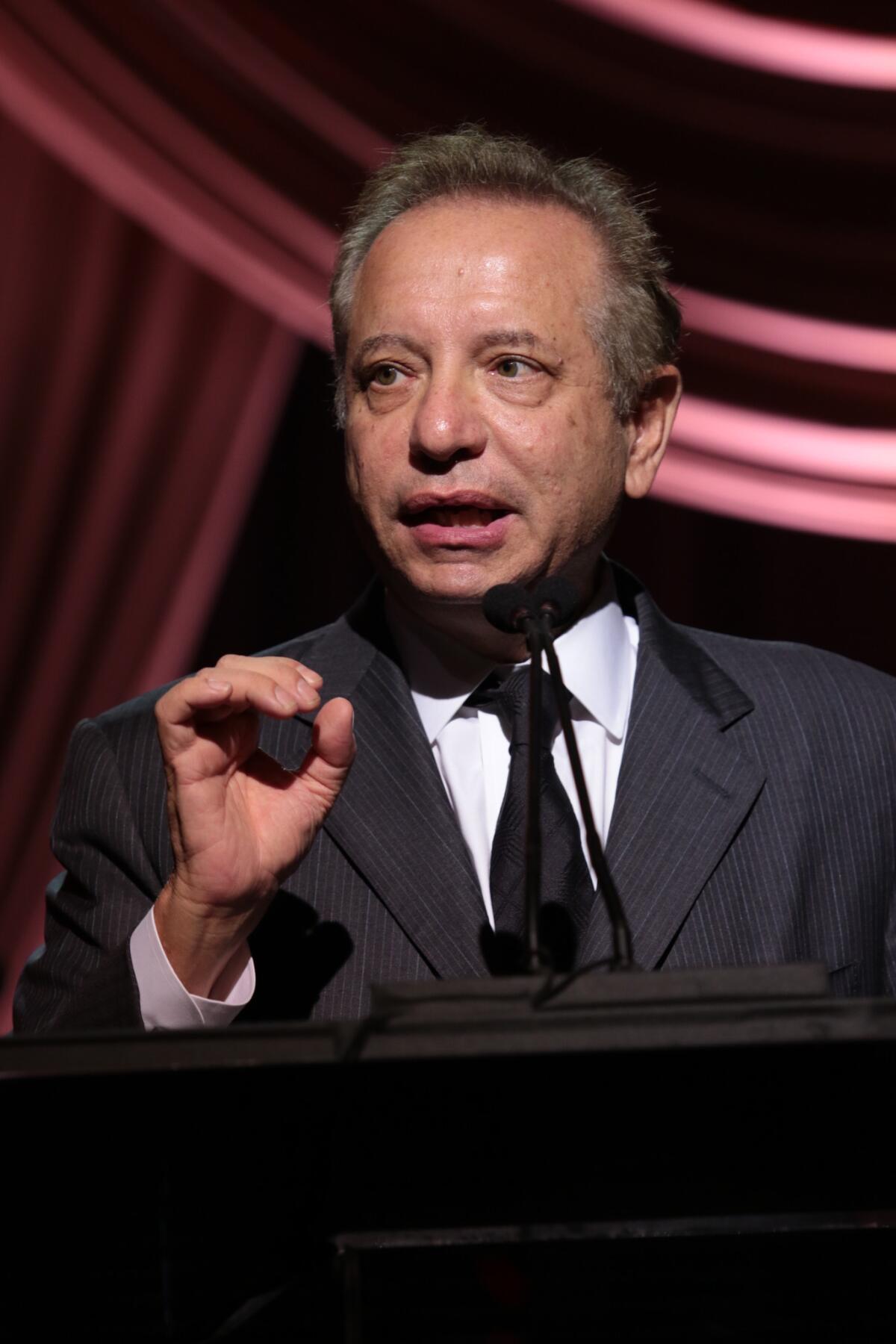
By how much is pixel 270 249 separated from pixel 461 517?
1257 mm

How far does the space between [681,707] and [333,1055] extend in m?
1.12

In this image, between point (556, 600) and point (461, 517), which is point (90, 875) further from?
point (556, 600)

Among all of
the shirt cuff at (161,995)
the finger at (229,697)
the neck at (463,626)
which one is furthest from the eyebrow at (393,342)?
the shirt cuff at (161,995)

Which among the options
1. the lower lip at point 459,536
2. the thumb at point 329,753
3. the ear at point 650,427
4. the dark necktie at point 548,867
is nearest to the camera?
the thumb at point 329,753

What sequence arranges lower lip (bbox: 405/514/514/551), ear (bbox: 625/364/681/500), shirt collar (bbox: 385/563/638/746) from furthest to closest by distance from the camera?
ear (bbox: 625/364/681/500) → shirt collar (bbox: 385/563/638/746) → lower lip (bbox: 405/514/514/551)

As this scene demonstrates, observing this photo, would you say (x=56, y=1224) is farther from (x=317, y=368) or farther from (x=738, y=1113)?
(x=317, y=368)

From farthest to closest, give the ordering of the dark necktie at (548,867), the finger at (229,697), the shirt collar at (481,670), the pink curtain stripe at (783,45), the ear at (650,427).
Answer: the pink curtain stripe at (783,45) → the ear at (650,427) → the shirt collar at (481,670) → the dark necktie at (548,867) → the finger at (229,697)

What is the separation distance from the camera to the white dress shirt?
1864 mm

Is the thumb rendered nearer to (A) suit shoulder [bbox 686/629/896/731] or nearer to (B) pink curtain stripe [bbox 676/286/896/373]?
(A) suit shoulder [bbox 686/629/896/731]

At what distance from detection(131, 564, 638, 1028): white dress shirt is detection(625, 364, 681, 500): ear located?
18cm

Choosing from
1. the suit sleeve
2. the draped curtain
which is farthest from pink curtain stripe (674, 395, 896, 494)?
the suit sleeve

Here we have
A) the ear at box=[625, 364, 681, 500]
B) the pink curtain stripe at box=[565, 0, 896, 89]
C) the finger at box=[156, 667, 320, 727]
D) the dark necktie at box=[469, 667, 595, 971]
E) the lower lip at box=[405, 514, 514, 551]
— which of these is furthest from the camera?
the pink curtain stripe at box=[565, 0, 896, 89]

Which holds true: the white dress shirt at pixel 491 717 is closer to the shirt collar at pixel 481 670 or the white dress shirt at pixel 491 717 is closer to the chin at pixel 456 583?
the shirt collar at pixel 481 670

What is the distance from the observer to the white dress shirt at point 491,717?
6.12 ft
